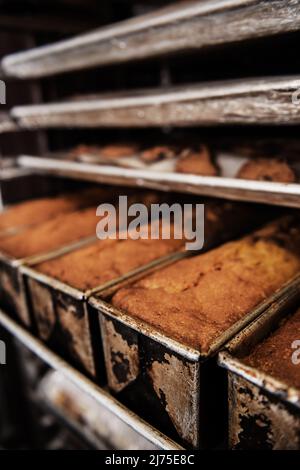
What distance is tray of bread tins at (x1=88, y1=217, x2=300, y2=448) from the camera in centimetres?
104

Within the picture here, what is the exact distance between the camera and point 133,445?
1851 millimetres

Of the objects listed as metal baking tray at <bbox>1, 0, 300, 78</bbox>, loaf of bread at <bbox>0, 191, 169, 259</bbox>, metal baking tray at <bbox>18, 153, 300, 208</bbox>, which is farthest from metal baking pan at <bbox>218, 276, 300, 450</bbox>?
loaf of bread at <bbox>0, 191, 169, 259</bbox>

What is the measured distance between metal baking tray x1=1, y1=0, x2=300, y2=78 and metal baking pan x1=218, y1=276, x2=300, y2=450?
0.95 m

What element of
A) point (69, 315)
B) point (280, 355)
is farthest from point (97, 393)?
point (280, 355)

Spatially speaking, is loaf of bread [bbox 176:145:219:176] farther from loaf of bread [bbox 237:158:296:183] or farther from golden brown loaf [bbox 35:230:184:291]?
golden brown loaf [bbox 35:230:184:291]

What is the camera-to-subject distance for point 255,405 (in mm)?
922

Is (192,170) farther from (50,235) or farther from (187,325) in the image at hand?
(50,235)

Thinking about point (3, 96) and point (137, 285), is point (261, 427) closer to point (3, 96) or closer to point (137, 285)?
point (137, 285)

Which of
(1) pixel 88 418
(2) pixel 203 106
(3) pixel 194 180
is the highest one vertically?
(2) pixel 203 106

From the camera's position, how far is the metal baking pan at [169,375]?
101 centimetres

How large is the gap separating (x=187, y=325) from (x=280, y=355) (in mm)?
281

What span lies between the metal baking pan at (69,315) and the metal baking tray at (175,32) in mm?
859

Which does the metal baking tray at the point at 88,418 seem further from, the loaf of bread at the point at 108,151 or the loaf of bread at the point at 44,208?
the loaf of bread at the point at 108,151
